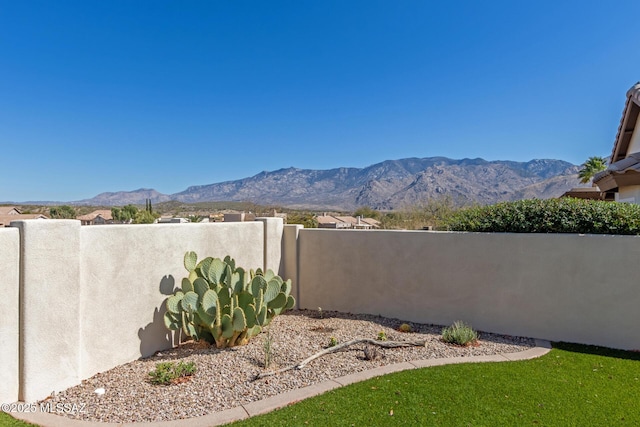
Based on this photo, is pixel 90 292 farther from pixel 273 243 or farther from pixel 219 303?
pixel 273 243

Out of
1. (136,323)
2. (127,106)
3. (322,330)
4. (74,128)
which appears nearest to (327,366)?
(322,330)

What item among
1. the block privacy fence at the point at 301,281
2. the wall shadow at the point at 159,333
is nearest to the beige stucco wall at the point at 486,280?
the block privacy fence at the point at 301,281

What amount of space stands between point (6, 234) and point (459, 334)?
658 cm

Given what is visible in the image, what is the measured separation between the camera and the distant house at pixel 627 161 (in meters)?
9.49

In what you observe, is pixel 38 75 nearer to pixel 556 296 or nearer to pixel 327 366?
pixel 327 366

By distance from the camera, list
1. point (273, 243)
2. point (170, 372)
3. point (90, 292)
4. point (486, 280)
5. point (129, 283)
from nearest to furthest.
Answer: point (170, 372), point (90, 292), point (129, 283), point (486, 280), point (273, 243)

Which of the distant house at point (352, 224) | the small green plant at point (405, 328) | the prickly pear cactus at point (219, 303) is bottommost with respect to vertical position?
the small green plant at point (405, 328)

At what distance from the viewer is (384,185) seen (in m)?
123

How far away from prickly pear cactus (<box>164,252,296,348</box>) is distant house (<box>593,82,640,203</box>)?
9595 millimetres

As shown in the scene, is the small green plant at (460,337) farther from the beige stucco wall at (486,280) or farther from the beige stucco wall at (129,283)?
the beige stucco wall at (129,283)

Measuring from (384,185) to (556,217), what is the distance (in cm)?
11797

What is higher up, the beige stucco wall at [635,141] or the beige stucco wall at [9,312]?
the beige stucco wall at [635,141]

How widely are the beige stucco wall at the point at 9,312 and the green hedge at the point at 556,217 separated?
744 centimetres

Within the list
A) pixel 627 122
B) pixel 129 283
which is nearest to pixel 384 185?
pixel 627 122
